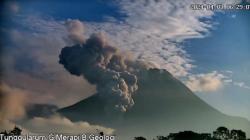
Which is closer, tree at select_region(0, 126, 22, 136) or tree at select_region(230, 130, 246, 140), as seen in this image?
tree at select_region(0, 126, 22, 136)

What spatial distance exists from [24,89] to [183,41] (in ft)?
4.04

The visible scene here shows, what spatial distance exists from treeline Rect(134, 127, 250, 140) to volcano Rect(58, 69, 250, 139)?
1.3 inches

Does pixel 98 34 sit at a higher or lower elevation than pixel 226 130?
higher

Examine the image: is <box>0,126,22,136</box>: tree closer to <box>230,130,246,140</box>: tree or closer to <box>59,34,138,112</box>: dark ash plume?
<box>59,34,138,112</box>: dark ash plume

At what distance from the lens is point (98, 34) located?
3785 millimetres

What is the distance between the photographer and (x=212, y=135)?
3.83 meters

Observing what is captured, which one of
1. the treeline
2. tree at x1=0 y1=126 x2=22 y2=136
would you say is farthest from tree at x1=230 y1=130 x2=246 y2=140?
tree at x1=0 y1=126 x2=22 y2=136

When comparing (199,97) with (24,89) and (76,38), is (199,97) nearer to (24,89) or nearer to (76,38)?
(76,38)

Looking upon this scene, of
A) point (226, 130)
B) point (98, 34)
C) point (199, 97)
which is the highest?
point (98, 34)

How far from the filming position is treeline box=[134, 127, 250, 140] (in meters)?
3.78

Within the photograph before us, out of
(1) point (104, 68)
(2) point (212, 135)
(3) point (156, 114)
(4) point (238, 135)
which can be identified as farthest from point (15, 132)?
(4) point (238, 135)

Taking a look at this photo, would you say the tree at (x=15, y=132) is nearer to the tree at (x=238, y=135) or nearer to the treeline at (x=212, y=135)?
the treeline at (x=212, y=135)

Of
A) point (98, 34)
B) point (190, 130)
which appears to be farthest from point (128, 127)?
point (98, 34)

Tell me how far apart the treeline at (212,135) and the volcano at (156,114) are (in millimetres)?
33
